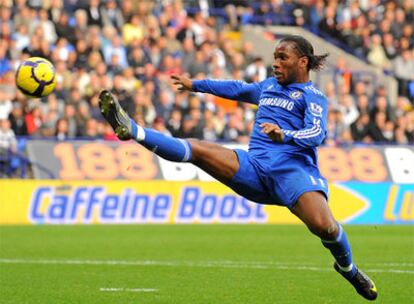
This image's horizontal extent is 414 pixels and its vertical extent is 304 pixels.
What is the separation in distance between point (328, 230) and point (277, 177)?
2.03ft

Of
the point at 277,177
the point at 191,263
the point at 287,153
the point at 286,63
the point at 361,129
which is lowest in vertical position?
the point at 361,129

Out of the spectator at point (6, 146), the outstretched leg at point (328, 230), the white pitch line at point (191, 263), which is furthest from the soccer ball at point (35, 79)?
the spectator at point (6, 146)

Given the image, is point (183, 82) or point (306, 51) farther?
point (183, 82)

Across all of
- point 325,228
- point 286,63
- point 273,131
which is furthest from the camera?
point 286,63

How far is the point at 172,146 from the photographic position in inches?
338

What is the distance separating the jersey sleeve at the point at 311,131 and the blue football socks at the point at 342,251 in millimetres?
843

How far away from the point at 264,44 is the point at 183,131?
7159 millimetres

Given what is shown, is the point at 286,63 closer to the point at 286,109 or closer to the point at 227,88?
the point at 286,109

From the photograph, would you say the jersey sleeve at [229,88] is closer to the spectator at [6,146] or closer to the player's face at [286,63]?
the player's face at [286,63]

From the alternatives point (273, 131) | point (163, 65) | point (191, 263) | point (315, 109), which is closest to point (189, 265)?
point (191, 263)

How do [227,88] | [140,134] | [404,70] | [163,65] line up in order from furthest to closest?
1. [404,70]
2. [163,65]
3. [227,88]
4. [140,134]

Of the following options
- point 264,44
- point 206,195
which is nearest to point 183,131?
point 206,195

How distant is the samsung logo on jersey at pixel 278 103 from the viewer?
9.39 metres

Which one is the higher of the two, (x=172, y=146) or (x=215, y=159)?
(x=172, y=146)
